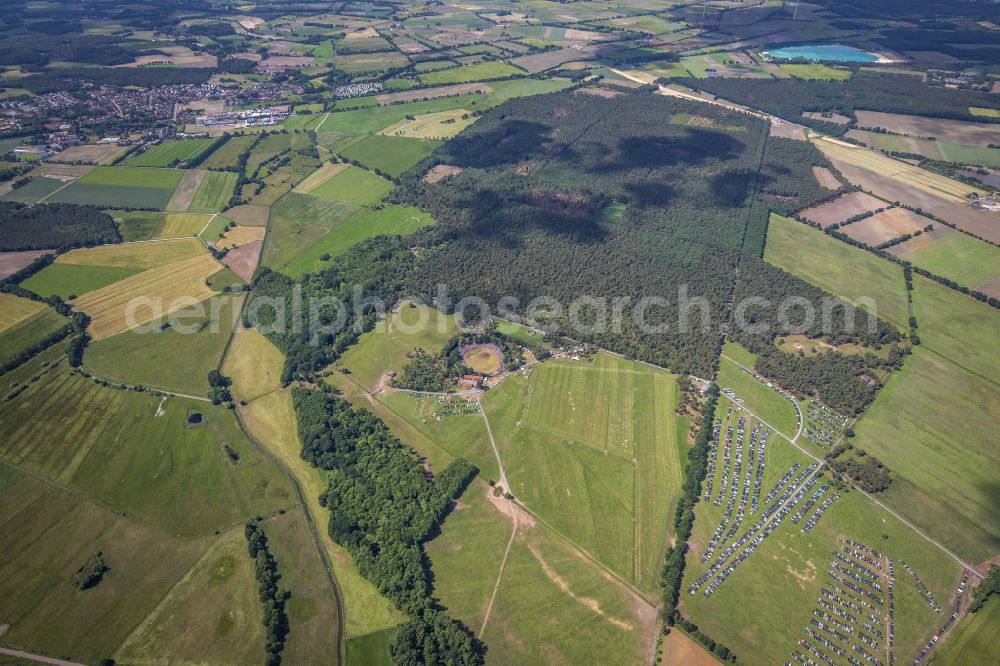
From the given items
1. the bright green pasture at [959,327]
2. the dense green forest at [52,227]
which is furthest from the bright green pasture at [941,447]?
the dense green forest at [52,227]

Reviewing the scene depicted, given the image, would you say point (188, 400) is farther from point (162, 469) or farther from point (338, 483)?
point (338, 483)

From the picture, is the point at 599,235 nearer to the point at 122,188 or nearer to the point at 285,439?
the point at 285,439

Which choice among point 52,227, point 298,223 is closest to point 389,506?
point 298,223

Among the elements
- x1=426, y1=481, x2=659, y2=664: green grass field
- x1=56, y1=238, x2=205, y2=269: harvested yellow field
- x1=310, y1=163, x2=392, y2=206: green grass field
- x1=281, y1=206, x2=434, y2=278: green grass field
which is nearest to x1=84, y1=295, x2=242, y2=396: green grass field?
x1=281, y1=206, x2=434, y2=278: green grass field

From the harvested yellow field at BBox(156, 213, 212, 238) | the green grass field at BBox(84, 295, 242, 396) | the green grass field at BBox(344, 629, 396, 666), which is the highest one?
Result: the harvested yellow field at BBox(156, 213, 212, 238)

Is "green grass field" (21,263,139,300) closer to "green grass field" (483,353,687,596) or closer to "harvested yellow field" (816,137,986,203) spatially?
"green grass field" (483,353,687,596)

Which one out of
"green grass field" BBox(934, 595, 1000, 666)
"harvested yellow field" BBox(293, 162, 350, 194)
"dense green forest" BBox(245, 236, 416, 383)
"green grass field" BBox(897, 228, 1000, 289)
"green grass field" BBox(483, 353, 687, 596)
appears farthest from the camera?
"harvested yellow field" BBox(293, 162, 350, 194)

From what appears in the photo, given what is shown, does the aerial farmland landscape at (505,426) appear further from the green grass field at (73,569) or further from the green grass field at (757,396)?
the green grass field at (757,396)
